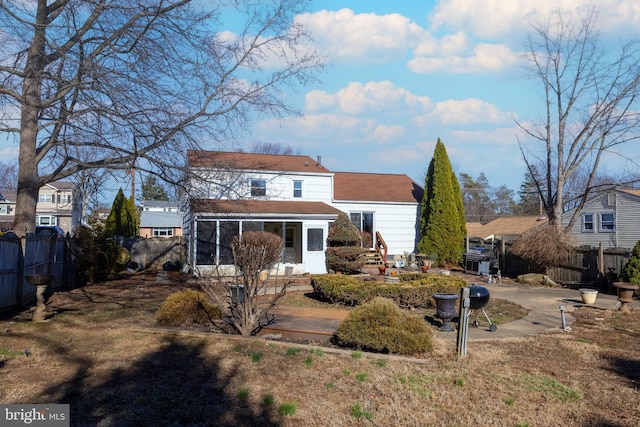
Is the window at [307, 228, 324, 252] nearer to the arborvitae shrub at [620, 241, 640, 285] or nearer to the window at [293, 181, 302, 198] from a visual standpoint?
the window at [293, 181, 302, 198]

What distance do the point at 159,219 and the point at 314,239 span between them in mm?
29393

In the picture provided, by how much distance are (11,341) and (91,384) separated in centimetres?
302

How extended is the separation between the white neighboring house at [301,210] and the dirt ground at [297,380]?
21.6 ft

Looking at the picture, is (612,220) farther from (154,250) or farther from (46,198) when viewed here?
(46,198)

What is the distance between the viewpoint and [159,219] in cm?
4688

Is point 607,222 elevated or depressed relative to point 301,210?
depressed

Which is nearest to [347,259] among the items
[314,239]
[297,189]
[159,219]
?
[314,239]

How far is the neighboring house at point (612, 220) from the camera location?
28328mm

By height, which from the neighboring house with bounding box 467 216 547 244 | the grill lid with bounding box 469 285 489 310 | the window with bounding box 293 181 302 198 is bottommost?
the grill lid with bounding box 469 285 489 310

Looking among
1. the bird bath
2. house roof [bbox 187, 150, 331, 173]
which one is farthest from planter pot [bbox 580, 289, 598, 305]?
the bird bath

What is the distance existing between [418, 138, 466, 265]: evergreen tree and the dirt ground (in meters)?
16.5

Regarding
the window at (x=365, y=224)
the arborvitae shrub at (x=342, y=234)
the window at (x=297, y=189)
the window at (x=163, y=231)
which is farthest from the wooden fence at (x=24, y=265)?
the window at (x=163, y=231)

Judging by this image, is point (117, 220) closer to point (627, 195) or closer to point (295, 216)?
point (295, 216)

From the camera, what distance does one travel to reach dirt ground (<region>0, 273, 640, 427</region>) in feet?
16.1
